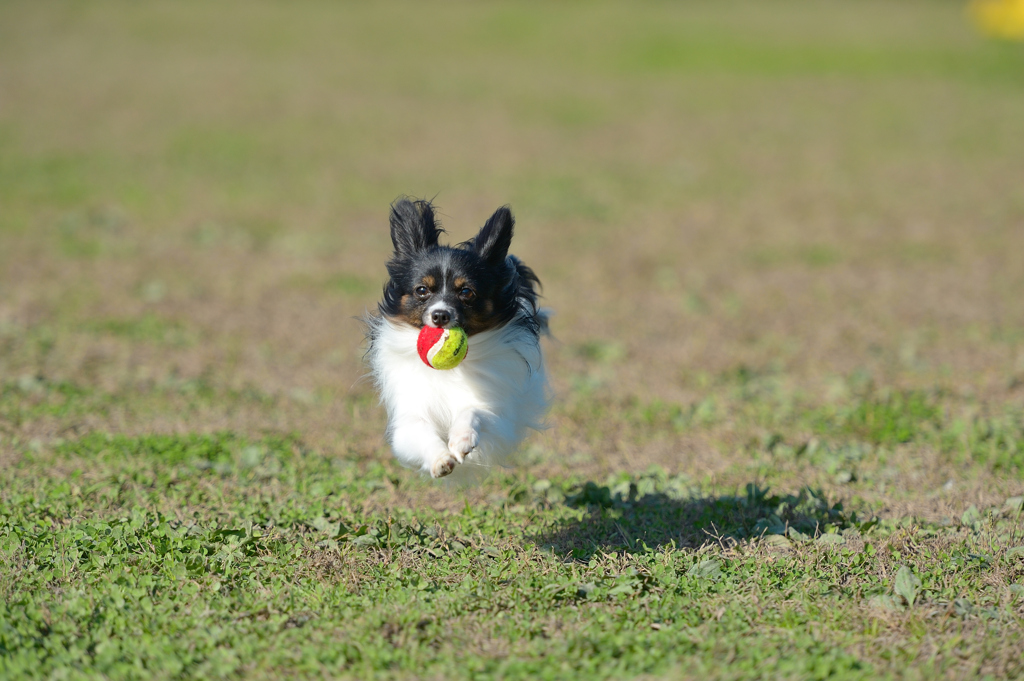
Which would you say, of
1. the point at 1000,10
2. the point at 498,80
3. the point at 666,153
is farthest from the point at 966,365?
the point at 1000,10

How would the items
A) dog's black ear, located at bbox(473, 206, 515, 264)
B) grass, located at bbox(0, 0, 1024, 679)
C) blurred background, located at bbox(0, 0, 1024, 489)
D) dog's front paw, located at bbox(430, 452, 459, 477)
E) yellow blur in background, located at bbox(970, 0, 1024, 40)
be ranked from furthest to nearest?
1. yellow blur in background, located at bbox(970, 0, 1024, 40)
2. blurred background, located at bbox(0, 0, 1024, 489)
3. dog's black ear, located at bbox(473, 206, 515, 264)
4. dog's front paw, located at bbox(430, 452, 459, 477)
5. grass, located at bbox(0, 0, 1024, 679)

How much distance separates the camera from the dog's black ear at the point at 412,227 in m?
5.09

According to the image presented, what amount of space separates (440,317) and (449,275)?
280mm

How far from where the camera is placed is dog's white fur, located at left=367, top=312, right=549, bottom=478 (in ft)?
15.6

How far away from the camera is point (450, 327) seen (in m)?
4.72

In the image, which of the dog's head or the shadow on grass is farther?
the shadow on grass

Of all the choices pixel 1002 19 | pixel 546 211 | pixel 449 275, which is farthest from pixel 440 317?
pixel 1002 19

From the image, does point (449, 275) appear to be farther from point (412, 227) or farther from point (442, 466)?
point (442, 466)

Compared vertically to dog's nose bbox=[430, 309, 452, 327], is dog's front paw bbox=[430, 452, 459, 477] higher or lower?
lower

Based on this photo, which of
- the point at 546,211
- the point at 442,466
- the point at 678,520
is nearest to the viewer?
the point at 442,466

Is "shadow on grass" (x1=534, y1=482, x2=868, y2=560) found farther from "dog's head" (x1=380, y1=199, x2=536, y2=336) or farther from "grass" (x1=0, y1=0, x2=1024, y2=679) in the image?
"dog's head" (x1=380, y1=199, x2=536, y2=336)

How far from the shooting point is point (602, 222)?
47.2 ft

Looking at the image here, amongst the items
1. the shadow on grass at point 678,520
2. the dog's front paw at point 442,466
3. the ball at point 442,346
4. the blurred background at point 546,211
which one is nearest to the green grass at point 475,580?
the shadow on grass at point 678,520

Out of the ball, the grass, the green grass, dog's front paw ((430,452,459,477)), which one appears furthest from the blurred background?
dog's front paw ((430,452,459,477))
